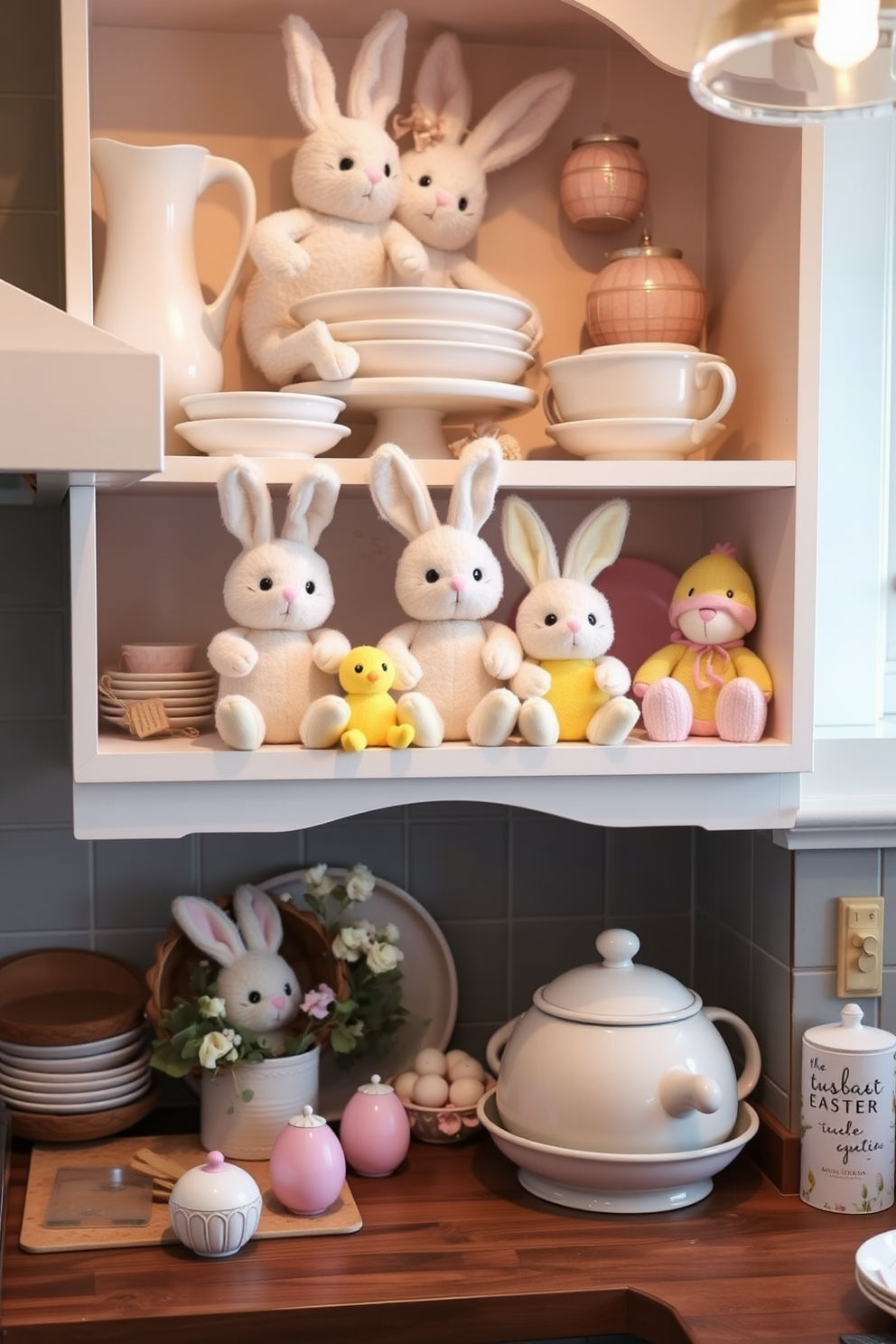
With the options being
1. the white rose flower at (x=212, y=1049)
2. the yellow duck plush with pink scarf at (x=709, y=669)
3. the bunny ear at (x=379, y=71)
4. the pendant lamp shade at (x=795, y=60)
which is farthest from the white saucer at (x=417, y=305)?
the white rose flower at (x=212, y=1049)

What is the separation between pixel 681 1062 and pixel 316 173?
0.91 metres

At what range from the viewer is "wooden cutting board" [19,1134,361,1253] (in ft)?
4.28

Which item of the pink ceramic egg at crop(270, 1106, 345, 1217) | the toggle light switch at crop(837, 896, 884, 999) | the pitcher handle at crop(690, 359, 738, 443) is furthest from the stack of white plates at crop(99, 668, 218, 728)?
the toggle light switch at crop(837, 896, 884, 999)

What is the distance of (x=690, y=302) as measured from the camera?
1463 mm

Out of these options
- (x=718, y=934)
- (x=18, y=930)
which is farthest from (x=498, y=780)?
(x=18, y=930)

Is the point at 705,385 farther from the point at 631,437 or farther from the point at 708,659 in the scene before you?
the point at 708,659

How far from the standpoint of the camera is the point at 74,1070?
148 centimetres

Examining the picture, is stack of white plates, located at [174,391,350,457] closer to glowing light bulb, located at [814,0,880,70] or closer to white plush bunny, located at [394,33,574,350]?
white plush bunny, located at [394,33,574,350]

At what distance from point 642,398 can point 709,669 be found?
0.27m

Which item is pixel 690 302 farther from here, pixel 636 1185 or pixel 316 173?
pixel 636 1185

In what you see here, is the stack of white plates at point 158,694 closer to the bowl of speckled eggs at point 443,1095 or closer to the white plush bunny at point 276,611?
the white plush bunny at point 276,611

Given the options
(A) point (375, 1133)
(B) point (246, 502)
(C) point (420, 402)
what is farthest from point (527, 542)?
(A) point (375, 1133)

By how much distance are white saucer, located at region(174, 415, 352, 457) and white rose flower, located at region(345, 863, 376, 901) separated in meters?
0.46

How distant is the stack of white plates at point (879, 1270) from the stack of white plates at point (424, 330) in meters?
0.84
